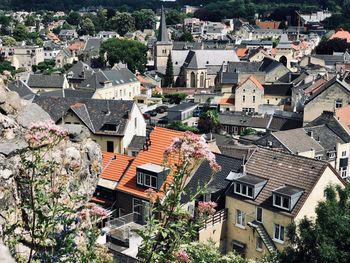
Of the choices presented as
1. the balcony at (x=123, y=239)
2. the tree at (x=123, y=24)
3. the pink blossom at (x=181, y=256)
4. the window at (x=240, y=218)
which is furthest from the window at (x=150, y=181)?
the tree at (x=123, y=24)

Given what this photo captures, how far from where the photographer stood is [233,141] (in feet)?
143

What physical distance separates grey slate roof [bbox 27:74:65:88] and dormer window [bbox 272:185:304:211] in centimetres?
4877

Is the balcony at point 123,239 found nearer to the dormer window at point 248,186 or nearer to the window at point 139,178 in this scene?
the window at point 139,178

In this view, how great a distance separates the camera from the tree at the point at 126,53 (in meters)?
97.4

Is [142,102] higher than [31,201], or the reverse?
[31,201]

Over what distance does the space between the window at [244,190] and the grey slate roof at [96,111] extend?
12.1 metres

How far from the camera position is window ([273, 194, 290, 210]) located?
22188 mm

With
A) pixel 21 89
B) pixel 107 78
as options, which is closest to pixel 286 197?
pixel 21 89

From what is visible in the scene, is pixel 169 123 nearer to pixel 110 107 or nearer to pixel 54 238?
pixel 110 107

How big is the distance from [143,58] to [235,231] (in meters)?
78.8

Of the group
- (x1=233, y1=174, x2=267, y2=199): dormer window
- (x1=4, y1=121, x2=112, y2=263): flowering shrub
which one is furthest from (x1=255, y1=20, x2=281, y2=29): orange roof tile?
(x1=4, y1=121, x2=112, y2=263): flowering shrub

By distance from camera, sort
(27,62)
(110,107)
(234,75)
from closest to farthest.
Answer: (110,107)
(234,75)
(27,62)

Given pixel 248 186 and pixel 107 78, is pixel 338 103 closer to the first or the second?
pixel 248 186

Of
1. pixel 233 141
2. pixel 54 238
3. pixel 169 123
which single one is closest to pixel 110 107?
pixel 233 141
